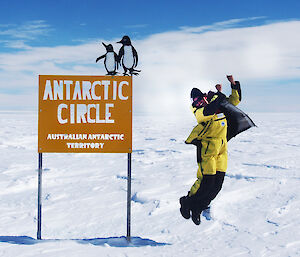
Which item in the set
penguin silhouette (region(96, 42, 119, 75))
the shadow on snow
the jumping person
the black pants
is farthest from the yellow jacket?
the shadow on snow

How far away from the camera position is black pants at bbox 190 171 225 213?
2719 mm

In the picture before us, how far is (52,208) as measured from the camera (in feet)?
14.7

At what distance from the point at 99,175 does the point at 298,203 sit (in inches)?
144

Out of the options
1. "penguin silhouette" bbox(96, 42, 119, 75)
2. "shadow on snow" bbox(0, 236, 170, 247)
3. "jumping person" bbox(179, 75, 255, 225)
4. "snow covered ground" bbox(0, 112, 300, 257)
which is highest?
"penguin silhouette" bbox(96, 42, 119, 75)

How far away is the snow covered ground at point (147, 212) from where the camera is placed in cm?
307

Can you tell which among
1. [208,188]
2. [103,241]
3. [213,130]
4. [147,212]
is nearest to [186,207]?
[208,188]

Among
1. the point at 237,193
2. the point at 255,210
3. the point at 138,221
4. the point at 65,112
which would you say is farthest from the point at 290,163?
the point at 65,112

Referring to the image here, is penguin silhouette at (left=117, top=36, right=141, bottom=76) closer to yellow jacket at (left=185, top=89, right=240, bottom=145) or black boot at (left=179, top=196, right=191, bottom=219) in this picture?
yellow jacket at (left=185, top=89, right=240, bottom=145)

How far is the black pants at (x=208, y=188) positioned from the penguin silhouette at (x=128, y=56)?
4.00ft

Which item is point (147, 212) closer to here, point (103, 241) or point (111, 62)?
point (103, 241)

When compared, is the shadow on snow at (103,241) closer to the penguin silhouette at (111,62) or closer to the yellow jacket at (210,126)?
the yellow jacket at (210,126)

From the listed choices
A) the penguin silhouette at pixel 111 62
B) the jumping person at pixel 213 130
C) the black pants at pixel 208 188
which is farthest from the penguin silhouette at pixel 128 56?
the black pants at pixel 208 188

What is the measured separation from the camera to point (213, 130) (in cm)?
268

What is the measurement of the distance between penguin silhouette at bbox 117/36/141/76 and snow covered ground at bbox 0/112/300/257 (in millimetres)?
1692
